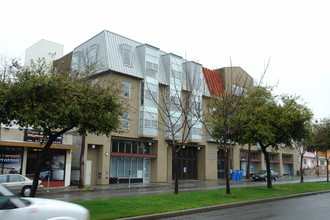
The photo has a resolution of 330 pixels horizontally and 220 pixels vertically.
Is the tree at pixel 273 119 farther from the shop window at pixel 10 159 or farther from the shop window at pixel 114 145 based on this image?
the shop window at pixel 10 159

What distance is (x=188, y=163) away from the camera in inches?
1601

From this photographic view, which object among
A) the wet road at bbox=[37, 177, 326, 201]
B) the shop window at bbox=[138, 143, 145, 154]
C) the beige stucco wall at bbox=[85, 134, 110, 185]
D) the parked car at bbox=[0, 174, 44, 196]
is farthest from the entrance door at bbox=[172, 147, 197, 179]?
the parked car at bbox=[0, 174, 44, 196]

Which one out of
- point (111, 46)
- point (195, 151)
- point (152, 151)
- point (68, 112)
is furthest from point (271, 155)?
point (68, 112)

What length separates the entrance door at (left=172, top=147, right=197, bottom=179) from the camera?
130 feet

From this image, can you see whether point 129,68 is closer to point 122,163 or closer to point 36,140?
point 122,163

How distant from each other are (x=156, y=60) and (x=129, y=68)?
3.81 meters

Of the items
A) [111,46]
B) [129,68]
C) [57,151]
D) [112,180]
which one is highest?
[111,46]

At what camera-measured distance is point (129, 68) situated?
32875 mm

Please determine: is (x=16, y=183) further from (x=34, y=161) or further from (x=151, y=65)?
(x=151, y=65)

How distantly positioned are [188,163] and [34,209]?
118ft

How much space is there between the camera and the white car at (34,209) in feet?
16.5

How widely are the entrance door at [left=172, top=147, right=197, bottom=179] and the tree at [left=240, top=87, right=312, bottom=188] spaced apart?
61.3 ft

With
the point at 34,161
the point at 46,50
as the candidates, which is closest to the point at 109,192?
the point at 34,161

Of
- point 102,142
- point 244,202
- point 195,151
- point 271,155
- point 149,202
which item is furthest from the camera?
point 271,155
